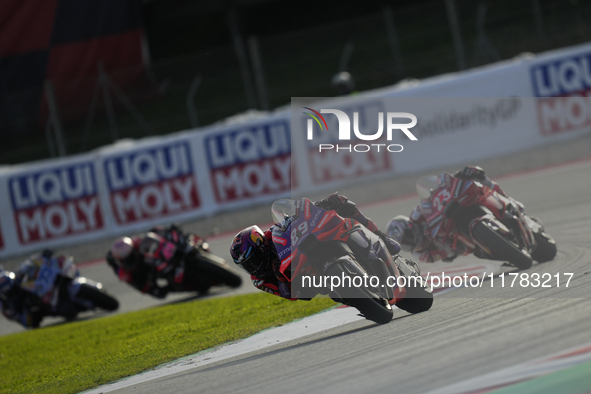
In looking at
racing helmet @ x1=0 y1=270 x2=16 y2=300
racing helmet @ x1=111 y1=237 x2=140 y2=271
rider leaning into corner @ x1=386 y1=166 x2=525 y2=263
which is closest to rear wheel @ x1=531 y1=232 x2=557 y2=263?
rider leaning into corner @ x1=386 y1=166 x2=525 y2=263

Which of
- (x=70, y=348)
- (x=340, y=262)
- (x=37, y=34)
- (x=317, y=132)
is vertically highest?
(x=37, y=34)

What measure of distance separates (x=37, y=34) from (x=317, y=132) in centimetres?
1568

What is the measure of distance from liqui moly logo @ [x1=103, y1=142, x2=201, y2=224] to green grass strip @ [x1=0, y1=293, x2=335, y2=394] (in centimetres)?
450

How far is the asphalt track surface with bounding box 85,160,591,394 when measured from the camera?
3348mm

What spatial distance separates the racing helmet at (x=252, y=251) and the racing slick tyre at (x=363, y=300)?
0.57 m

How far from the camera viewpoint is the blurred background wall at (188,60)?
14.6 m

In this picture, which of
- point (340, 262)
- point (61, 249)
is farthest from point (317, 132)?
point (61, 249)

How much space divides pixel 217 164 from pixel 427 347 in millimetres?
8989

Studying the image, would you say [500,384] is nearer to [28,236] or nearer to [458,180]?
[458,180]

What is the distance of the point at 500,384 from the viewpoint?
307cm

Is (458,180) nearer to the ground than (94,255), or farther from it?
farther from it

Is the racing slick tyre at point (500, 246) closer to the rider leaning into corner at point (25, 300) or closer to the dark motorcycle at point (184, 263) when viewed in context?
the dark motorcycle at point (184, 263)

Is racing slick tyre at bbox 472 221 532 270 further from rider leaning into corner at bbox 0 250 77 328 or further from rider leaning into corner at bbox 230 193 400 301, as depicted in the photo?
rider leaning into corner at bbox 0 250 77 328

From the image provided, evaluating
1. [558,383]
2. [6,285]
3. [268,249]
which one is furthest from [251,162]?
[558,383]
